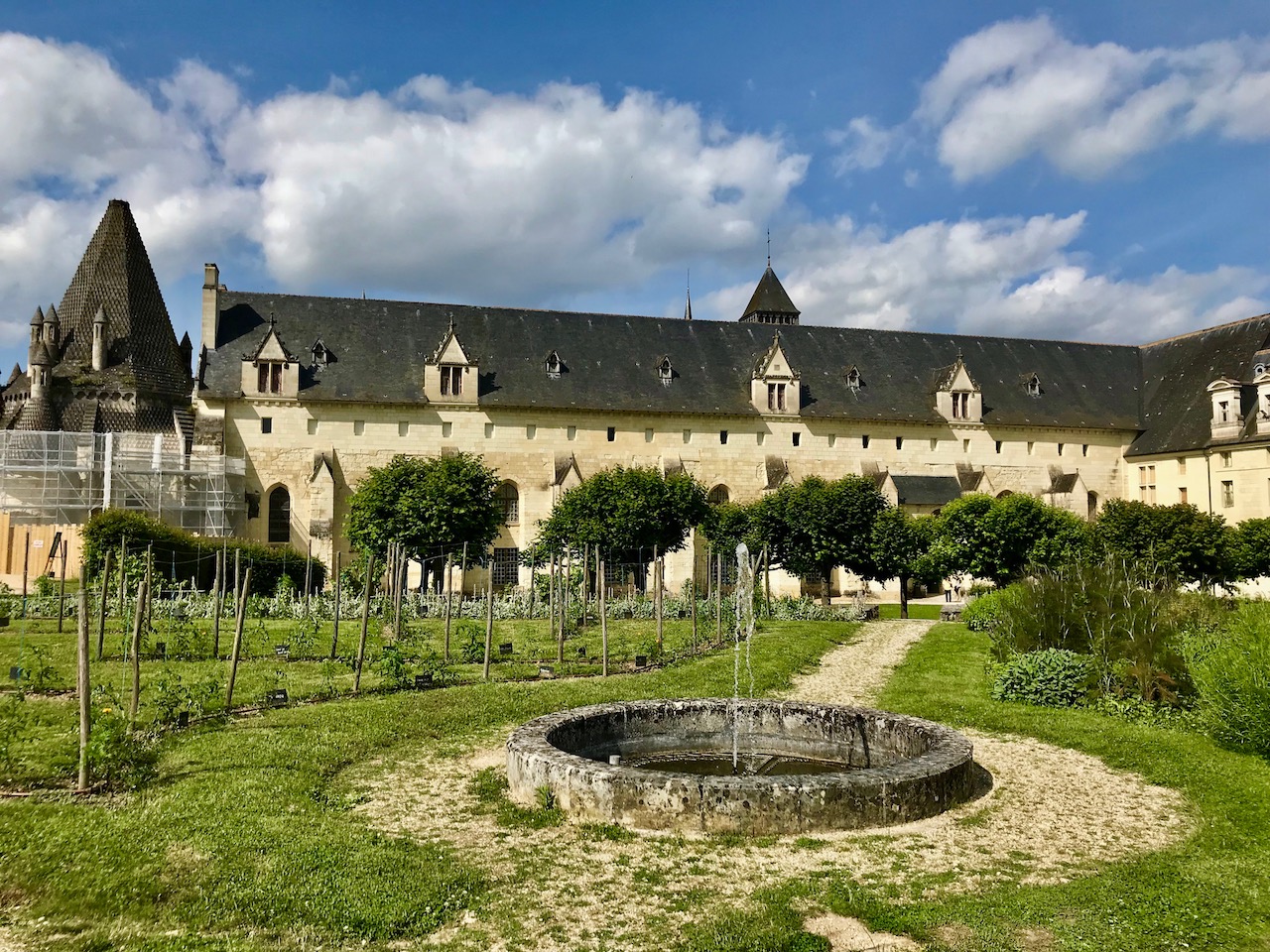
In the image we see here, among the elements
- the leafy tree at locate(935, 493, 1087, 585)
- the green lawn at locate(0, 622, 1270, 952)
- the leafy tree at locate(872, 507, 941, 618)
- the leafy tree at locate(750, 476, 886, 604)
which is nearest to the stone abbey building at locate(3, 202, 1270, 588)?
the leafy tree at locate(750, 476, 886, 604)

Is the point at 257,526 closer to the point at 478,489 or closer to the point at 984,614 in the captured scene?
the point at 478,489

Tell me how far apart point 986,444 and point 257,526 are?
1266 inches

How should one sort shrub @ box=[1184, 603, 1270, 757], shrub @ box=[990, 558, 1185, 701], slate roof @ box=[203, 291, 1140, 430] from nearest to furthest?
1. shrub @ box=[1184, 603, 1270, 757]
2. shrub @ box=[990, 558, 1185, 701]
3. slate roof @ box=[203, 291, 1140, 430]

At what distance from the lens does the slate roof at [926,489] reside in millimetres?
39469

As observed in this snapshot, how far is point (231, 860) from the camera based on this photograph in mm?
6641

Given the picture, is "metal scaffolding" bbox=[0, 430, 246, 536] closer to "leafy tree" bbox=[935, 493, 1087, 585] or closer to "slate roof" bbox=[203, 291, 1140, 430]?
"slate roof" bbox=[203, 291, 1140, 430]

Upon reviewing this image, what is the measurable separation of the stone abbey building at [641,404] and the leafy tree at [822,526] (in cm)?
698

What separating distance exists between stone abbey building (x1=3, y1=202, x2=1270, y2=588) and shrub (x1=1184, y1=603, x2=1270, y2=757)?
27.7 m

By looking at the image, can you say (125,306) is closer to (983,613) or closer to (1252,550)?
(983,613)

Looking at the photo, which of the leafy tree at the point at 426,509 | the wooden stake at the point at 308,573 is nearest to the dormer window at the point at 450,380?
the leafy tree at the point at 426,509

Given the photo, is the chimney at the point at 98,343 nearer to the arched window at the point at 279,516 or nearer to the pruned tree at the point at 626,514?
the arched window at the point at 279,516

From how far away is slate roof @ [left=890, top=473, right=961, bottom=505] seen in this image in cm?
3947

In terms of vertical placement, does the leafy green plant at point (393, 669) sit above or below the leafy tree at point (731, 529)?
below

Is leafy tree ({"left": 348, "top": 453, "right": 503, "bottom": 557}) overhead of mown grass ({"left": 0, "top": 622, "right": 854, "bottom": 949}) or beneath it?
overhead
